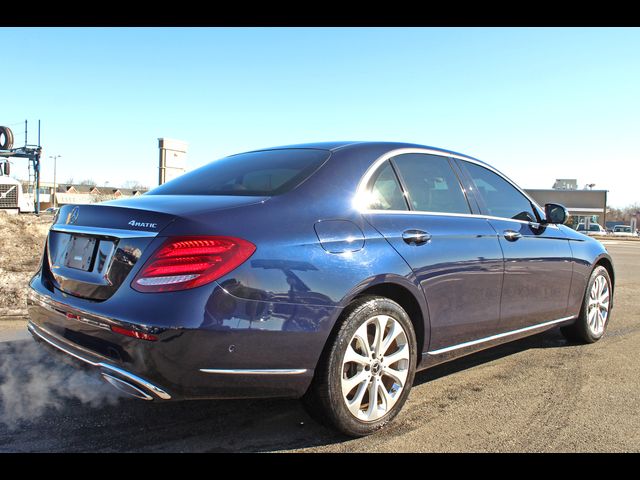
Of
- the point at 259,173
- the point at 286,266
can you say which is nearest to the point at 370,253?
the point at 286,266

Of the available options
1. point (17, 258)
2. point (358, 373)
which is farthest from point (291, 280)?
point (17, 258)

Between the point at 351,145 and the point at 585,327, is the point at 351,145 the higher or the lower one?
the higher one

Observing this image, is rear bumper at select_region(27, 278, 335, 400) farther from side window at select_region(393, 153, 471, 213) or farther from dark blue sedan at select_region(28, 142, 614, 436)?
side window at select_region(393, 153, 471, 213)

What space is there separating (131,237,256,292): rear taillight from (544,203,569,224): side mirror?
3163 millimetres

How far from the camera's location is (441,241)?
3.32 metres

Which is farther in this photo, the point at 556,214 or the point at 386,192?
the point at 556,214

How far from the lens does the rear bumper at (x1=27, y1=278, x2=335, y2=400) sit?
231 centimetres

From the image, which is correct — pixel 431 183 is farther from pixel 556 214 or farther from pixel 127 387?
pixel 127 387

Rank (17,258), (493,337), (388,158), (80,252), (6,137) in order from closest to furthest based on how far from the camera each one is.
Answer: (80,252) → (388,158) → (493,337) → (17,258) → (6,137)

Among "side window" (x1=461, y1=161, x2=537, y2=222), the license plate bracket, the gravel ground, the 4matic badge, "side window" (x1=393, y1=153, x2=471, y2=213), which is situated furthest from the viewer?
the gravel ground

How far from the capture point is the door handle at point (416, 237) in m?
3.11

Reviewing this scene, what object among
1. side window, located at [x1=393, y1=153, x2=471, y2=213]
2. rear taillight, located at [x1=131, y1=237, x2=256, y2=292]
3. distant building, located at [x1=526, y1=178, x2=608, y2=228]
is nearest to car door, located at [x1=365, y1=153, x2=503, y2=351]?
side window, located at [x1=393, y1=153, x2=471, y2=213]

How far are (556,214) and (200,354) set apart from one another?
348 cm
